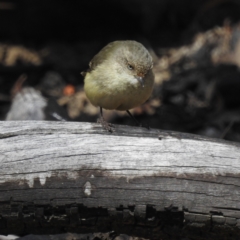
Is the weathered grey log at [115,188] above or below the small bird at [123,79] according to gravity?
below

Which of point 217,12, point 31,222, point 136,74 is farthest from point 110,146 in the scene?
point 217,12

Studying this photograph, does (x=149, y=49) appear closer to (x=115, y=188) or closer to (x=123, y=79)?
(x=123, y=79)

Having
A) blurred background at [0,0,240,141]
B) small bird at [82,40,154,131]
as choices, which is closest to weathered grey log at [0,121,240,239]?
small bird at [82,40,154,131]

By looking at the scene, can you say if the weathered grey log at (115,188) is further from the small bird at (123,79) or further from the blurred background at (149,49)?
the blurred background at (149,49)

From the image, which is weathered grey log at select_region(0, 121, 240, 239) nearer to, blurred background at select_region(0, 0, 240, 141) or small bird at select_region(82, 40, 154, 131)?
small bird at select_region(82, 40, 154, 131)

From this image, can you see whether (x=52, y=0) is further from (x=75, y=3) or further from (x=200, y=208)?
(x=200, y=208)

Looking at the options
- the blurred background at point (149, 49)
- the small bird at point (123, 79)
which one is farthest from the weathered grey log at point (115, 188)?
the blurred background at point (149, 49)
